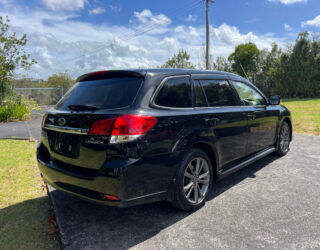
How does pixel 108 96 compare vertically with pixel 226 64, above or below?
below

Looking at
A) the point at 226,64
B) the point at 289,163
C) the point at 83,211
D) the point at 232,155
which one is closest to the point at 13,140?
the point at 83,211

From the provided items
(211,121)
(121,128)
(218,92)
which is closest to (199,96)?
(211,121)

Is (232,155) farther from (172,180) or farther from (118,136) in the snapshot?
(118,136)

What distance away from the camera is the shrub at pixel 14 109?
11984mm

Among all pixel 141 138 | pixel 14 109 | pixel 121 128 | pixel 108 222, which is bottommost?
pixel 108 222

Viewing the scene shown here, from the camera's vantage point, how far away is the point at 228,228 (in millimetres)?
2678

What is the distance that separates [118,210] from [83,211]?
45cm

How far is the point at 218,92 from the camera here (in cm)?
360

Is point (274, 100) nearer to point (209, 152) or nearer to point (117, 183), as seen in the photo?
point (209, 152)

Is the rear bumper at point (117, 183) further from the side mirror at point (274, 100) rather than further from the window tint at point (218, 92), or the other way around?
the side mirror at point (274, 100)

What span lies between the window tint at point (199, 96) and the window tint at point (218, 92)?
0.35 ft

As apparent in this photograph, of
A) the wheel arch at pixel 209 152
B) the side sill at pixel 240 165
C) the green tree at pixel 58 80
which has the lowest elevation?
the side sill at pixel 240 165

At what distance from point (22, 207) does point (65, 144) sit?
132 cm

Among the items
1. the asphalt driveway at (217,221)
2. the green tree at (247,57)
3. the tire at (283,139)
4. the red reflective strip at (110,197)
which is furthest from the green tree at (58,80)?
the red reflective strip at (110,197)
